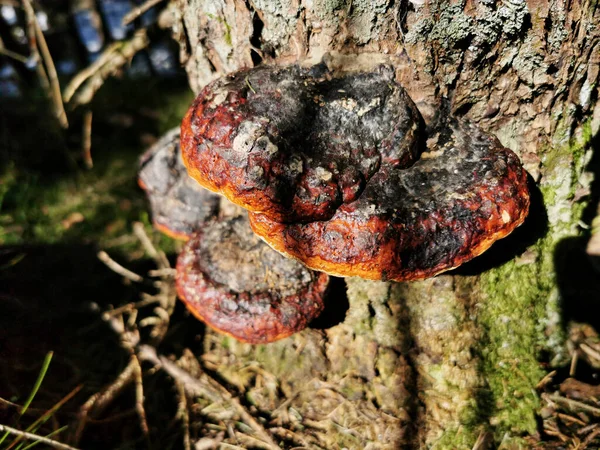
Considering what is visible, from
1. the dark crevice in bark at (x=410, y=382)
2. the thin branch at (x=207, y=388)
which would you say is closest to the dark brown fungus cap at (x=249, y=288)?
the dark crevice in bark at (x=410, y=382)

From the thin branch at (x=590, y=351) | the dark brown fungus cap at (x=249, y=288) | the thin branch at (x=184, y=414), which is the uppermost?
the dark brown fungus cap at (x=249, y=288)

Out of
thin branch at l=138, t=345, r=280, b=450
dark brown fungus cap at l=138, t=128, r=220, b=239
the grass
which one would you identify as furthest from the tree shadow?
the grass

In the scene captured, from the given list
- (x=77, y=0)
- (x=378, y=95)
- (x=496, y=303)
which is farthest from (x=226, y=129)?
(x=77, y=0)

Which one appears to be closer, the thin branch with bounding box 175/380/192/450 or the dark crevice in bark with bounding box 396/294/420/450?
the dark crevice in bark with bounding box 396/294/420/450

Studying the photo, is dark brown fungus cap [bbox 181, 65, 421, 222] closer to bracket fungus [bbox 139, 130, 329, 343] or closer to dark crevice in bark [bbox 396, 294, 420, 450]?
bracket fungus [bbox 139, 130, 329, 343]

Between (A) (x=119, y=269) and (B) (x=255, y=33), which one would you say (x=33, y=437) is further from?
(B) (x=255, y=33)

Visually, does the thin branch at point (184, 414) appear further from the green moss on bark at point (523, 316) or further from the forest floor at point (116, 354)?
the green moss on bark at point (523, 316)
